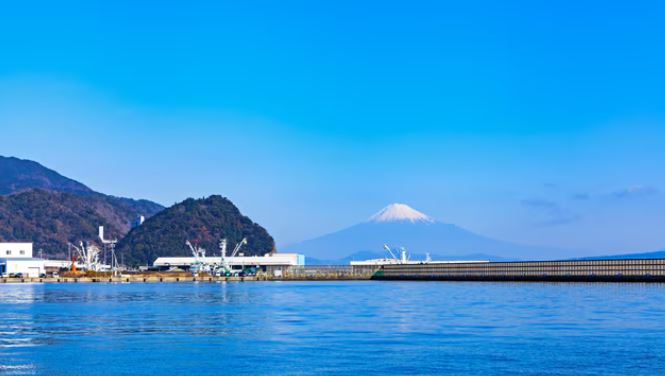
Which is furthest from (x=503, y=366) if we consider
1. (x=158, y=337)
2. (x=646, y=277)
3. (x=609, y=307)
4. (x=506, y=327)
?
(x=646, y=277)

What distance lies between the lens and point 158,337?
4972 centimetres

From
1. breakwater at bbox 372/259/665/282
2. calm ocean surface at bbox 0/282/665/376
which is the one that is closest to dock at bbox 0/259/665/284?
breakwater at bbox 372/259/665/282

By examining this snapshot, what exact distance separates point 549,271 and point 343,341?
394 feet

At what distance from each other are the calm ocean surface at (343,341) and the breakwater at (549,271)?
7349cm

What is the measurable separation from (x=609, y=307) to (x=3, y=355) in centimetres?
4855

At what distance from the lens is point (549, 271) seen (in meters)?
160

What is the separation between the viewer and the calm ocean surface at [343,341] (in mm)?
37469

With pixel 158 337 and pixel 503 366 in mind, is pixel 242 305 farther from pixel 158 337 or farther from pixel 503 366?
pixel 503 366

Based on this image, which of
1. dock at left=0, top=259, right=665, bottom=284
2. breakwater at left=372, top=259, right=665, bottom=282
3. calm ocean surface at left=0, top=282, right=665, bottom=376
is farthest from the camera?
breakwater at left=372, top=259, right=665, bottom=282

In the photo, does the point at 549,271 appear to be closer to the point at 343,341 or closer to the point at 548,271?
the point at 548,271

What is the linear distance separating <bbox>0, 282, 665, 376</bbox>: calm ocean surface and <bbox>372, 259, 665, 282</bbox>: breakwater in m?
73.5

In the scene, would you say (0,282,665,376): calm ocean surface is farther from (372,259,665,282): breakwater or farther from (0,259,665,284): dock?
(372,259,665,282): breakwater

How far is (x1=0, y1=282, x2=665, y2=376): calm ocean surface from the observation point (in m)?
37.5

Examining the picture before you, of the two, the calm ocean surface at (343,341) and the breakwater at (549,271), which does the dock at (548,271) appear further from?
the calm ocean surface at (343,341)
